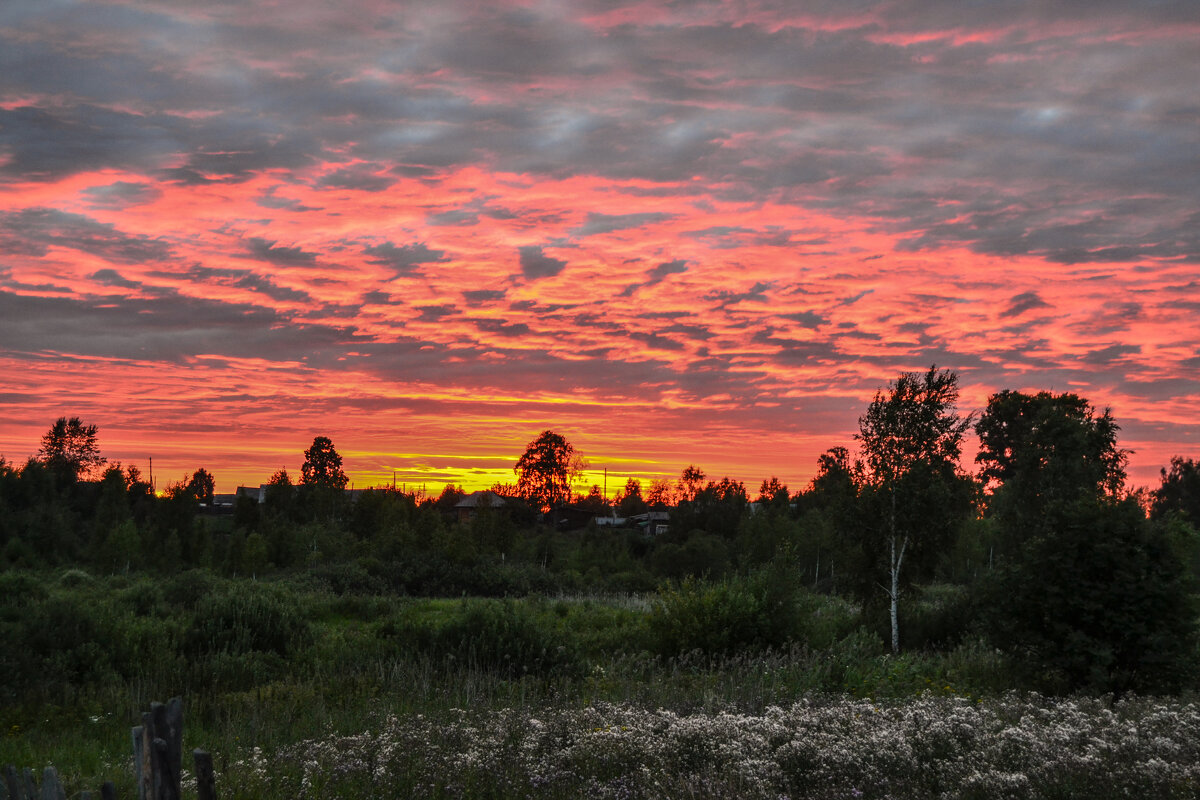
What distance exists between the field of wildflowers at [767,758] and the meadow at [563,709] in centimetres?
3

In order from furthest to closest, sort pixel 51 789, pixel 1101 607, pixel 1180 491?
pixel 1180 491 → pixel 1101 607 → pixel 51 789

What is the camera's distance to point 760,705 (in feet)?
36.4

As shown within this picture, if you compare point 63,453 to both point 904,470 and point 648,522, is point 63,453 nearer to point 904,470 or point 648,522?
point 648,522

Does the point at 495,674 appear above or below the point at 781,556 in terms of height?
below

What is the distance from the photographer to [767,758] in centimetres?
747

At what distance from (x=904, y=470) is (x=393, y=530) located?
33498mm

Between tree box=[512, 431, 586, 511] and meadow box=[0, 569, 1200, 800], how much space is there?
61414 mm

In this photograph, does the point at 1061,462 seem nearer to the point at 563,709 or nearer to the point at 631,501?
the point at 563,709

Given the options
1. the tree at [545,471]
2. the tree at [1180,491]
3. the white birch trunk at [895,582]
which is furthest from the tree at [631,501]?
the white birch trunk at [895,582]

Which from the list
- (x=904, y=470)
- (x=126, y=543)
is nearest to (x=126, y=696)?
(x=904, y=470)

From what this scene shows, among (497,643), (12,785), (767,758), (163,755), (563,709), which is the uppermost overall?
(163,755)

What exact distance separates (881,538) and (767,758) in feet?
68.0

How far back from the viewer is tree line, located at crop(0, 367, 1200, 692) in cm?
1355

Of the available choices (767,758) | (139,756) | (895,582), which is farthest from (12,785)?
(895,582)
